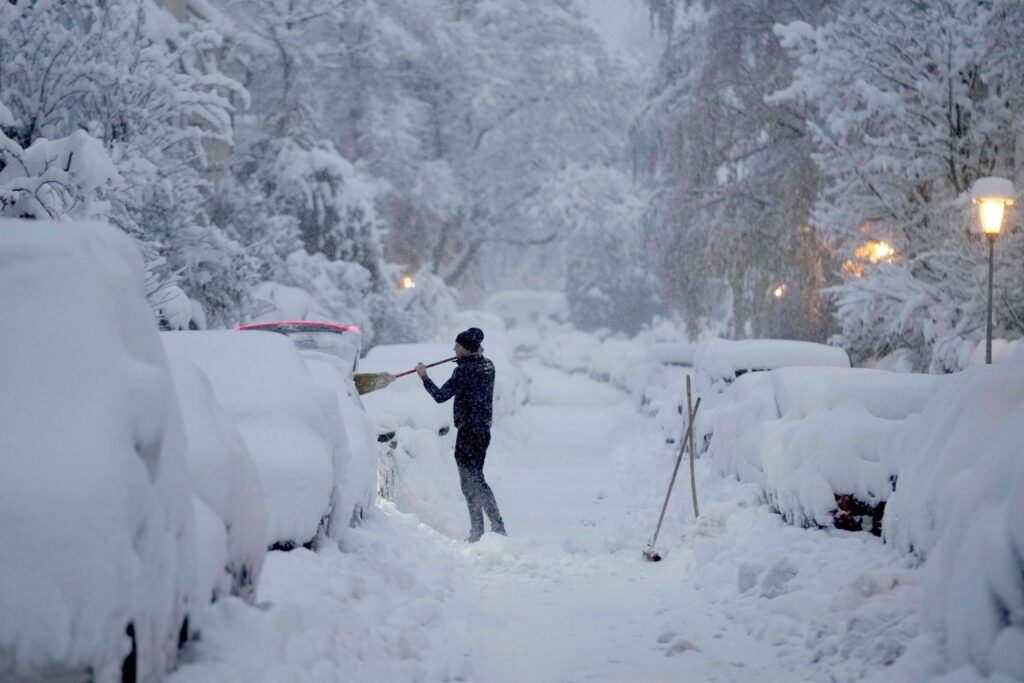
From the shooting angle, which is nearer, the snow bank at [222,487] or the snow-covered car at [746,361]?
the snow bank at [222,487]

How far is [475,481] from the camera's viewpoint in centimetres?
895

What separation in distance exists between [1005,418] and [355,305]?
748 inches

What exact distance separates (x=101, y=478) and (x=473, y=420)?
6.34 m

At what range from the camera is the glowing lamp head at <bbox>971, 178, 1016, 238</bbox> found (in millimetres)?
10867

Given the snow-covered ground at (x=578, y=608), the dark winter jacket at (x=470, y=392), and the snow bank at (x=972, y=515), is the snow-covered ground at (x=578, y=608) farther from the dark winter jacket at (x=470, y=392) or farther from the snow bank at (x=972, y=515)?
the dark winter jacket at (x=470, y=392)

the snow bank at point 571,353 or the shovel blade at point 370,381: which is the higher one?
the shovel blade at point 370,381

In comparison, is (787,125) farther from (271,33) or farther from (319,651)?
(319,651)

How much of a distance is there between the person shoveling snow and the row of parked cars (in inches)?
186

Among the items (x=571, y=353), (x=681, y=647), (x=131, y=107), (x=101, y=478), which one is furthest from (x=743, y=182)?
(x=571, y=353)

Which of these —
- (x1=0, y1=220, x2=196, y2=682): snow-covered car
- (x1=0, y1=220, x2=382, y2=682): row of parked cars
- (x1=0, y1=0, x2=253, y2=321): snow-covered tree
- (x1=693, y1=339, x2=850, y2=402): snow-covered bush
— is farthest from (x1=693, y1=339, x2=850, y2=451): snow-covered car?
(x1=0, y1=220, x2=196, y2=682): snow-covered car

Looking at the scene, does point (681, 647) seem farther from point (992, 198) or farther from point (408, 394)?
point (408, 394)

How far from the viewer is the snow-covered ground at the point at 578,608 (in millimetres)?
4258

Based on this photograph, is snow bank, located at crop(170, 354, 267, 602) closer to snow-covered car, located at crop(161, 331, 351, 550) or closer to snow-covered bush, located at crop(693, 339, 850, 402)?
snow-covered car, located at crop(161, 331, 351, 550)

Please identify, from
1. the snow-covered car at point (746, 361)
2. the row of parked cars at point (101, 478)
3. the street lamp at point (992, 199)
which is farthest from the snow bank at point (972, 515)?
the snow-covered car at point (746, 361)
